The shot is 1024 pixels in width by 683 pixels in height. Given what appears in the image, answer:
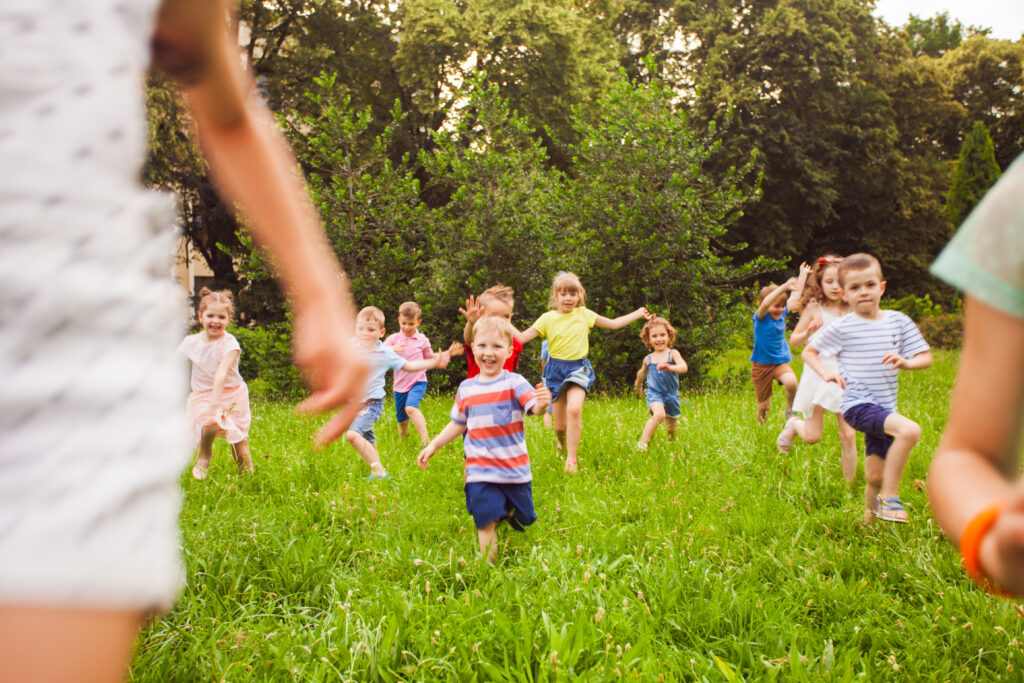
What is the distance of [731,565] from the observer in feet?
14.4

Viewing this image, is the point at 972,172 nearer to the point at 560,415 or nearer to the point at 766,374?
the point at 766,374

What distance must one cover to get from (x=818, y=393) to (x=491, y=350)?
9.69 feet

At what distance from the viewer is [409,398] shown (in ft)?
28.2

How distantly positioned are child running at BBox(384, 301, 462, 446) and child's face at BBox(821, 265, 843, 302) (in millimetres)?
4395

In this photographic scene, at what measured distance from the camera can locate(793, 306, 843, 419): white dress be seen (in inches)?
241

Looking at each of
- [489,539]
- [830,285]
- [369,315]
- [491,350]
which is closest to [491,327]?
[491,350]

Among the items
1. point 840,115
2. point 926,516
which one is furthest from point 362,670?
point 840,115

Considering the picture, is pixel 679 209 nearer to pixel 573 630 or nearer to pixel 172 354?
pixel 573 630

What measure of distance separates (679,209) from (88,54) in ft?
44.7

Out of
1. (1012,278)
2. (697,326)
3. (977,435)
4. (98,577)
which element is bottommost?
(697,326)

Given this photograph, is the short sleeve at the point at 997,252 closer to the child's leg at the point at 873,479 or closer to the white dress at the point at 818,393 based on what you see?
the child's leg at the point at 873,479

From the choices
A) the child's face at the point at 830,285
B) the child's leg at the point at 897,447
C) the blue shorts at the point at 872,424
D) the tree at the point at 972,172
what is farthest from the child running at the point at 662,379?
the tree at the point at 972,172

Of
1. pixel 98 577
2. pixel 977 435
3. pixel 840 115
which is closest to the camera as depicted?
pixel 98 577

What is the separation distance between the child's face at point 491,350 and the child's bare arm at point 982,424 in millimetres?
4130
